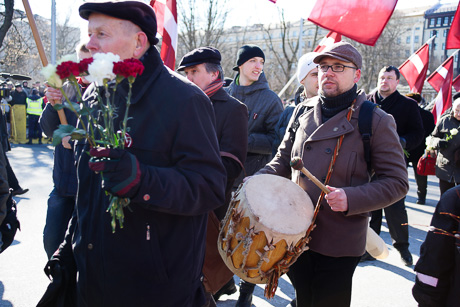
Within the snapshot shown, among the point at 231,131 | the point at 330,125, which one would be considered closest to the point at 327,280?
the point at 330,125

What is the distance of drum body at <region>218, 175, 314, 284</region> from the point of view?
98.8 inches

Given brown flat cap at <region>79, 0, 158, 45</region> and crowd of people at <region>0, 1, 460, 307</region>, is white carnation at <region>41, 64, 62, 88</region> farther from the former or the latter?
brown flat cap at <region>79, 0, 158, 45</region>

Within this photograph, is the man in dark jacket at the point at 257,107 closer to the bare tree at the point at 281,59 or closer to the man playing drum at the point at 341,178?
the man playing drum at the point at 341,178

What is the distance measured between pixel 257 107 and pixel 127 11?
280 centimetres

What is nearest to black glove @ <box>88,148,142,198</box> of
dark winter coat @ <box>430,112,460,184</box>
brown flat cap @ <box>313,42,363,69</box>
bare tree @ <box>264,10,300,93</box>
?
brown flat cap @ <box>313,42,363,69</box>

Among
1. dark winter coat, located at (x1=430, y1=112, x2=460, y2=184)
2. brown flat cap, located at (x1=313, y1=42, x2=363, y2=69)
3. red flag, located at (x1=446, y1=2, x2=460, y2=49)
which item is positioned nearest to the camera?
brown flat cap, located at (x1=313, y1=42, x2=363, y2=69)

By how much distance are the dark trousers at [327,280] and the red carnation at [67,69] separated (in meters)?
1.92

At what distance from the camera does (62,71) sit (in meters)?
1.54

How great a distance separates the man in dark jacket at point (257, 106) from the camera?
4.48m

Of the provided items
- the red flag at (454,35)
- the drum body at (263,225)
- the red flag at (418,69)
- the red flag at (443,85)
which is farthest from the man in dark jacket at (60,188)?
the red flag at (443,85)

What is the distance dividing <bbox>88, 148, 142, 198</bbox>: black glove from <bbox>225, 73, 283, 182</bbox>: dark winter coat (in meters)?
2.87

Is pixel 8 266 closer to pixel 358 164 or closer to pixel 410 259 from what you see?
pixel 358 164

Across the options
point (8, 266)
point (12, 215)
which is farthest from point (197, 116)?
point (8, 266)

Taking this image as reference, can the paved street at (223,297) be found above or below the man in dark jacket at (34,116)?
above
